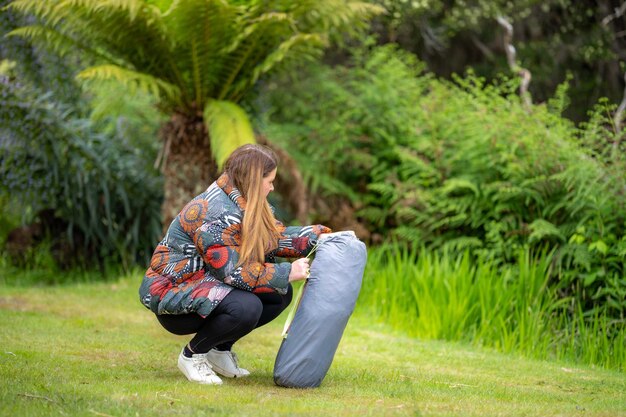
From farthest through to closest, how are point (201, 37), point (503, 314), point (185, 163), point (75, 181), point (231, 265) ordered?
point (75, 181)
point (185, 163)
point (201, 37)
point (503, 314)
point (231, 265)

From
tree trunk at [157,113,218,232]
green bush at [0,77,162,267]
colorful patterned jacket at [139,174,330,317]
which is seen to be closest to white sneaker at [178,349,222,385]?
colorful patterned jacket at [139,174,330,317]

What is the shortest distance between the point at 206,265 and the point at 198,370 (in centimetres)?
53

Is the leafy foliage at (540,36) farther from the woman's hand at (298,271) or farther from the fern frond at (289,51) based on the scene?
the woman's hand at (298,271)

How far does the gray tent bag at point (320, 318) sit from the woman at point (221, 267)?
0.52 ft

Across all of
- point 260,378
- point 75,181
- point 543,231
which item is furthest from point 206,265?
point 75,181

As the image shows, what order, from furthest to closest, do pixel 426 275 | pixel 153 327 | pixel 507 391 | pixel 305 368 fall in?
1. pixel 426 275
2. pixel 153 327
3. pixel 507 391
4. pixel 305 368

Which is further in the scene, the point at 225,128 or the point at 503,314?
the point at 225,128

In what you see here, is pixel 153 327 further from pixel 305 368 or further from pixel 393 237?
→ pixel 393 237

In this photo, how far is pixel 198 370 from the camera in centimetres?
418

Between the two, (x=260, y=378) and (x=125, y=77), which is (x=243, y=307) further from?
(x=125, y=77)

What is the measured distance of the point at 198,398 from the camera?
372 cm

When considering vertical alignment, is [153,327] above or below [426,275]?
below

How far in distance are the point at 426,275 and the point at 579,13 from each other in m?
7.85

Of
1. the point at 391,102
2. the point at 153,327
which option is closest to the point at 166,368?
the point at 153,327
